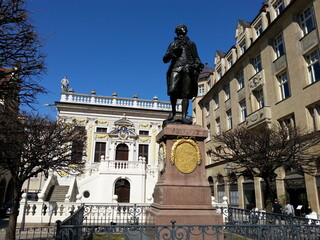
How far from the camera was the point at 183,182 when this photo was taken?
19.3 feet

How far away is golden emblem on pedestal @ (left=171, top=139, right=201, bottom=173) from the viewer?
19.7ft

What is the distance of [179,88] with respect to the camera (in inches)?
281

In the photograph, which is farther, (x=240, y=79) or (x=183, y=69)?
(x=240, y=79)

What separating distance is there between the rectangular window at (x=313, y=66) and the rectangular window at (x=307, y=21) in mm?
1628

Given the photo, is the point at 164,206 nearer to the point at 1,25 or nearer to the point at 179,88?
→ the point at 179,88

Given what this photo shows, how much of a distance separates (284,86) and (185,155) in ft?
51.0

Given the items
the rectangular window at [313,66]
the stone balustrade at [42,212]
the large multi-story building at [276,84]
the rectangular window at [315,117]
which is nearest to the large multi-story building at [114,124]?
the large multi-story building at [276,84]

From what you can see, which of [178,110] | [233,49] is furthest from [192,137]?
[178,110]

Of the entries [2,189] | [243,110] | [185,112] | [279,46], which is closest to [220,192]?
[243,110]

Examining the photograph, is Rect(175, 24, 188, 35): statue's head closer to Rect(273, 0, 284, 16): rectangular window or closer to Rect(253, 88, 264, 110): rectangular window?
Rect(253, 88, 264, 110): rectangular window

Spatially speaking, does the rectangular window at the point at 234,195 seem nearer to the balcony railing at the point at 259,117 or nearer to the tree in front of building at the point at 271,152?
the balcony railing at the point at 259,117

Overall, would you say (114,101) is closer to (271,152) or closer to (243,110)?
(243,110)

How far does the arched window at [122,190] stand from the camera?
24.2 metres

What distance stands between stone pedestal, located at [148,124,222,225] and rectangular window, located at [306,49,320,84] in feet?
41.6
